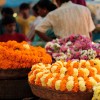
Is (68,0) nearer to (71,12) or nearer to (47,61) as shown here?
(71,12)

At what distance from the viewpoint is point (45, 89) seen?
8.07 feet

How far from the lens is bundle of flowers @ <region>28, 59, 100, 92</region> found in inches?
92.1

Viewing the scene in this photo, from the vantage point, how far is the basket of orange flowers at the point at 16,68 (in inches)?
116

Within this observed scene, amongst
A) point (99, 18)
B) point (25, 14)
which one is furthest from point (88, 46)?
point (25, 14)

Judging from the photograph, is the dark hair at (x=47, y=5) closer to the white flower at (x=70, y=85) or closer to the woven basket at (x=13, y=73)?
the woven basket at (x=13, y=73)

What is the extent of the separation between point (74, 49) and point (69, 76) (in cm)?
117

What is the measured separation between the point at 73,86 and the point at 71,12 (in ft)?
7.65

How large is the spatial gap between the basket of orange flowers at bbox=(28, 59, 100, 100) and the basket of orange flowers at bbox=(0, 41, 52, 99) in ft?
0.95

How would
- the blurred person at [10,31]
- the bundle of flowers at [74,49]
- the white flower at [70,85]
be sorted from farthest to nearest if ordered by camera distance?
the blurred person at [10,31] < the bundle of flowers at [74,49] < the white flower at [70,85]

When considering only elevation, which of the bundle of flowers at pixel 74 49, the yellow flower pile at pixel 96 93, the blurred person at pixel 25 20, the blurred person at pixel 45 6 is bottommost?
the blurred person at pixel 25 20

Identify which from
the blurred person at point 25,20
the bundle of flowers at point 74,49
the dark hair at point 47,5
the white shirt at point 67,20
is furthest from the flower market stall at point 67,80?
the blurred person at point 25,20

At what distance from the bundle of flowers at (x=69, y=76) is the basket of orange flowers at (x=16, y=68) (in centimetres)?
26

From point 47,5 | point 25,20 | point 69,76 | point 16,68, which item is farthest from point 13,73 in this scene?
point 25,20

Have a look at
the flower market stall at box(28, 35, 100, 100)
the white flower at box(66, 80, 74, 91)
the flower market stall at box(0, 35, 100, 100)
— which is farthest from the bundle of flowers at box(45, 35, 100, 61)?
the white flower at box(66, 80, 74, 91)
